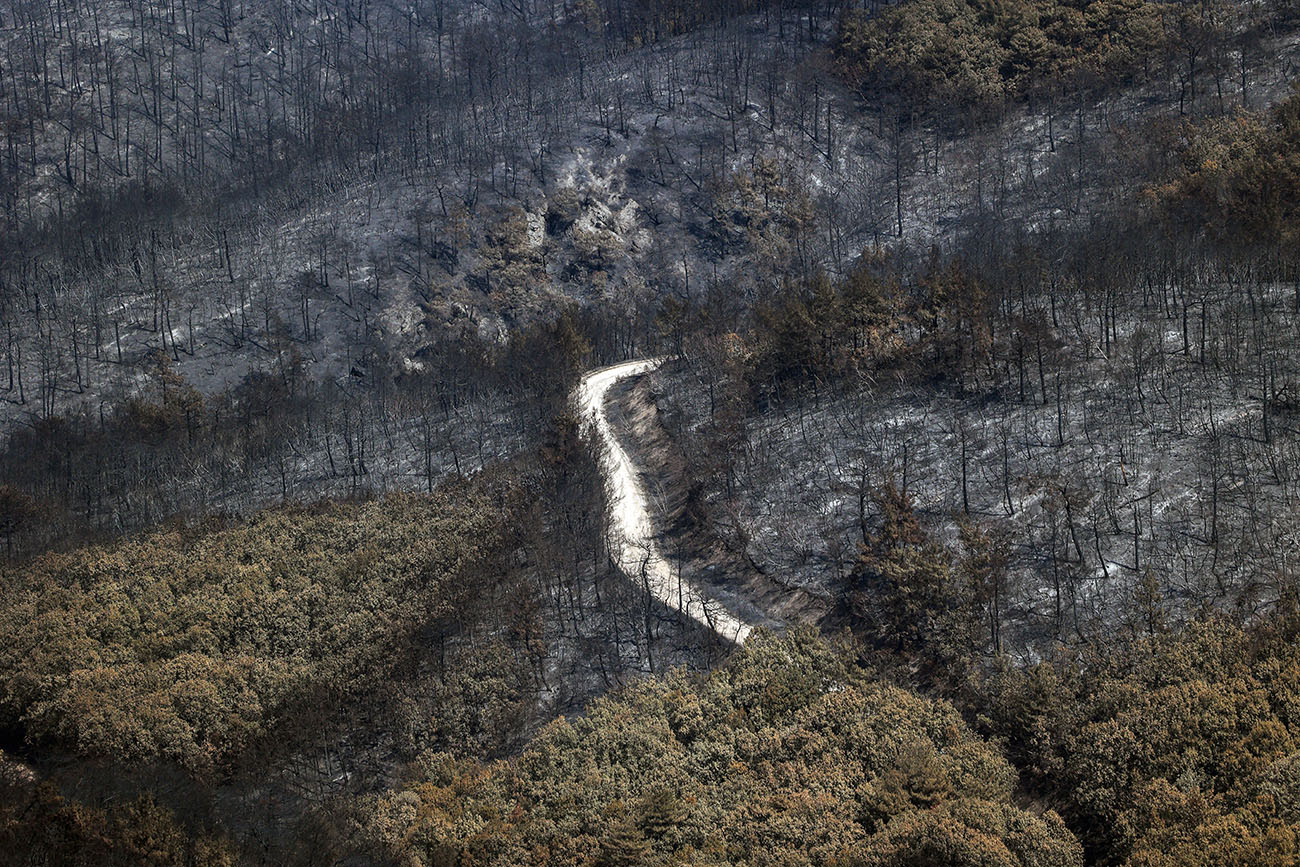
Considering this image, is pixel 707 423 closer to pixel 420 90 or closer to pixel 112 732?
pixel 112 732

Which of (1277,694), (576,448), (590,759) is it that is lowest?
(590,759)

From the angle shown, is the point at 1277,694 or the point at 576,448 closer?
the point at 1277,694

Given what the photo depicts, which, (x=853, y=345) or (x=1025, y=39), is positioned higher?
(x=1025, y=39)

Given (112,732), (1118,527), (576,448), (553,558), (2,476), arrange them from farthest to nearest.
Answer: (2,476) → (576,448) → (553,558) → (1118,527) → (112,732)

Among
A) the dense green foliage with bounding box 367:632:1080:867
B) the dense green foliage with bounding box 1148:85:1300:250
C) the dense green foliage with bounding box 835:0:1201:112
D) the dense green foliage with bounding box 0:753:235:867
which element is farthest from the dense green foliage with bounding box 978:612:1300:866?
the dense green foliage with bounding box 835:0:1201:112

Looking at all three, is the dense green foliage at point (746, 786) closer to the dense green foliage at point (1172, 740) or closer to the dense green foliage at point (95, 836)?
the dense green foliage at point (1172, 740)

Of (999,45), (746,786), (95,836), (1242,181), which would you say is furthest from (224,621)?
(999,45)

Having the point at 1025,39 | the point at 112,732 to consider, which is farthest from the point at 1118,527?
the point at 1025,39

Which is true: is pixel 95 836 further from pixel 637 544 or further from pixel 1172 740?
pixel 1172 740
